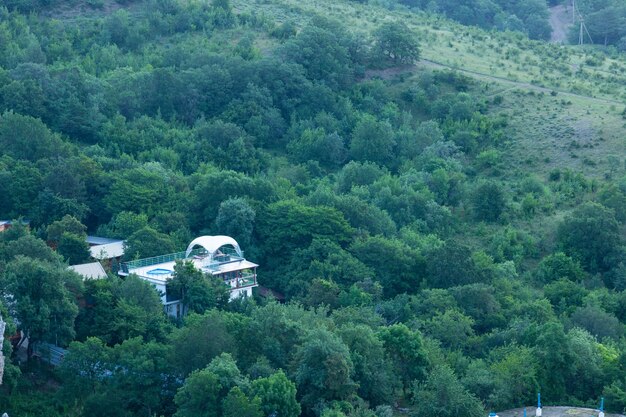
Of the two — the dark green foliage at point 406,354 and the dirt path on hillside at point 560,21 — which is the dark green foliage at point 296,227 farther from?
the dirt path on hillside at point 560,21

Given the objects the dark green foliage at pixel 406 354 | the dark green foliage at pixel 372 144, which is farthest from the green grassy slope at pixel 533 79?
the dark green foliage at pixel 406 354

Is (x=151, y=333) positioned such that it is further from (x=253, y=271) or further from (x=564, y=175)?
(x=564, y=175)

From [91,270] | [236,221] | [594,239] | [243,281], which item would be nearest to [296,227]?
[236,221]

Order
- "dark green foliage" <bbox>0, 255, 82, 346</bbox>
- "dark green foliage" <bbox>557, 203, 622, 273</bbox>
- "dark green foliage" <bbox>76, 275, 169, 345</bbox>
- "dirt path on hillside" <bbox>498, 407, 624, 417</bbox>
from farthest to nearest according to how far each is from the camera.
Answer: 1. "dark green foliage" <bbox>557, 203, 622, 273</bbox>
2. "dark green foliage" <bbox>76, 275, 169, 345</bbox>
3. "dark green foliage" <bbox>0, 255, 82, 346</bbox>
4. "dirt path on hillside" <bbox>498, 407, 624, 417</bbox>

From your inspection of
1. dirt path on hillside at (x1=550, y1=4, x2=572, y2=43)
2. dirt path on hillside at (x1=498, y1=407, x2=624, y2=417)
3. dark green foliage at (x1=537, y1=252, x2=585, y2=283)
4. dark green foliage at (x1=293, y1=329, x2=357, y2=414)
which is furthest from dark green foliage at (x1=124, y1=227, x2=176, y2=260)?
dirt path on hillside at (x1=550, y1=4, x2=572, y2=43)

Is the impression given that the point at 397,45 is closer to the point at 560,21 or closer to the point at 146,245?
the point at 146,245


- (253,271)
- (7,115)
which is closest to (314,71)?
(7,115)

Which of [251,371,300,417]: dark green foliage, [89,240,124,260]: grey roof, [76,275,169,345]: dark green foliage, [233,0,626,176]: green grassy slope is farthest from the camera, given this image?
[233,0,626,176]: green grassy slope

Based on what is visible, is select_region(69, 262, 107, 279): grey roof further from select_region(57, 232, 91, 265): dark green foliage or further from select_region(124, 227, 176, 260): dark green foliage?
select_region(124, 227, 176, 260): dark green foliage
